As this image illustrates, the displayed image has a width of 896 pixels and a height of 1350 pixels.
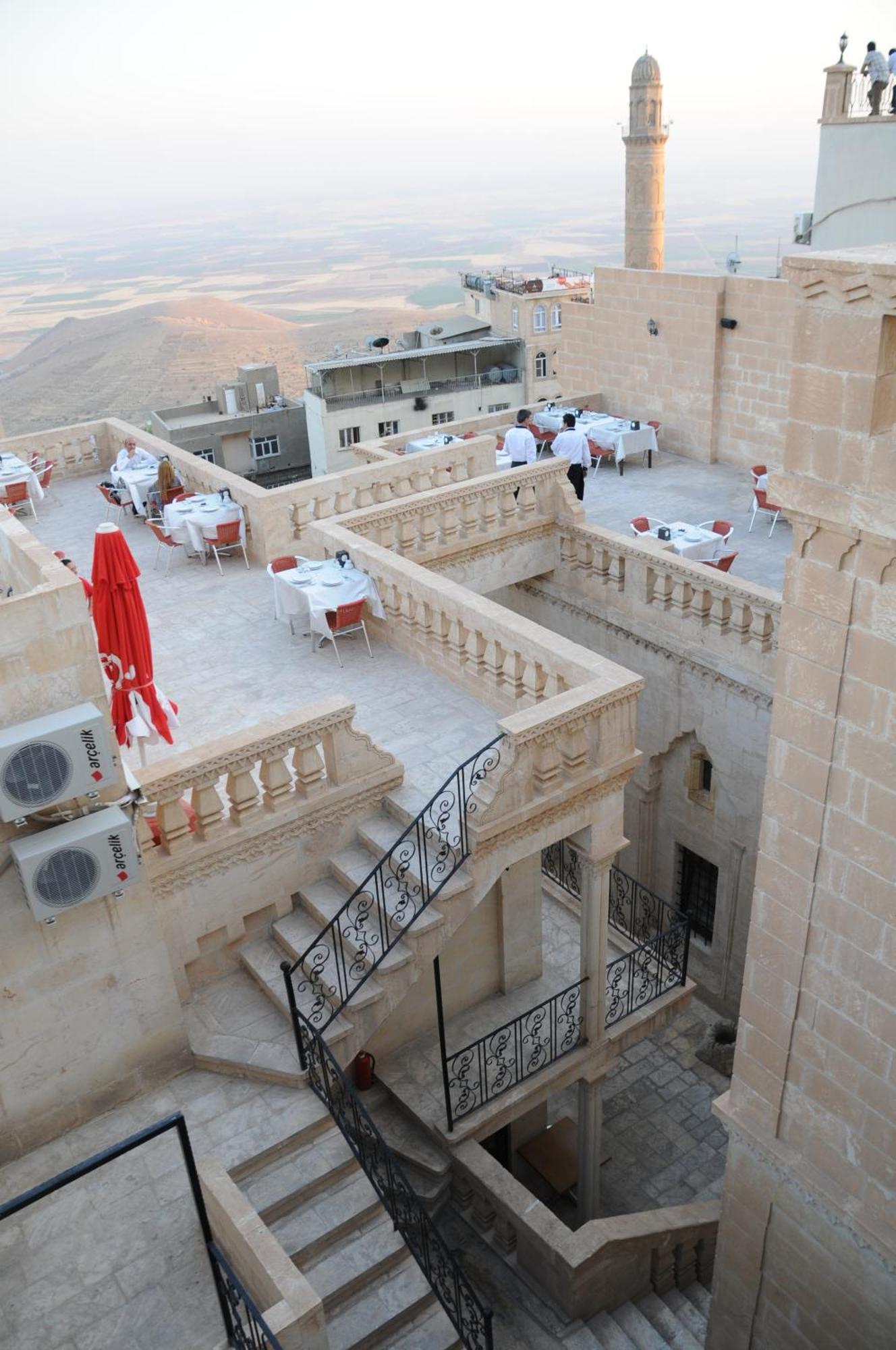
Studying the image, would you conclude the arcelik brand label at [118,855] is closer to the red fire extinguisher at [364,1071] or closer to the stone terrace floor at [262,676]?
the stone terrace floor at [262,676]

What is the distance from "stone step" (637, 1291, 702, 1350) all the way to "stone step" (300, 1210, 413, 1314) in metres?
4.20

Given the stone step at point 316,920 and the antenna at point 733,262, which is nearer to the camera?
the stone step at point 316,920

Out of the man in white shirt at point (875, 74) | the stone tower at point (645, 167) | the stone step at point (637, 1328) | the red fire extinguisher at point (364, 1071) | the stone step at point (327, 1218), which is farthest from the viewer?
the stone tower at point (645, 167)

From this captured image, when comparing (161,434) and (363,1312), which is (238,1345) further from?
(161,434)

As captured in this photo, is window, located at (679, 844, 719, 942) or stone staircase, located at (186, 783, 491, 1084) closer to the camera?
stone staircase, located at (186, 783, 491, 1084)

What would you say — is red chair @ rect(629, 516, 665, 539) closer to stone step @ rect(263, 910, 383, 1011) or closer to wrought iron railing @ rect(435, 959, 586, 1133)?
wrought iron railing @ rect(435, 959, 586, 1133)

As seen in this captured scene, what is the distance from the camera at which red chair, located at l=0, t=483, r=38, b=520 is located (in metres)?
16.6

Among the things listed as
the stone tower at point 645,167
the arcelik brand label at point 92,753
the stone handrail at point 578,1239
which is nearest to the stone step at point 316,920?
the arcelik brand label at point 92,753

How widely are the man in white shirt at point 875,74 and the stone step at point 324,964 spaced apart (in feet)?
73.4

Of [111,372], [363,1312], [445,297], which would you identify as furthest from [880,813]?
[445,297]

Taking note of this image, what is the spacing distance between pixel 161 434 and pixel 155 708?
36183 mm

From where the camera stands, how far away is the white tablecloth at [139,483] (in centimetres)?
1642

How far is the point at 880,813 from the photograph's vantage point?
629 centimetres

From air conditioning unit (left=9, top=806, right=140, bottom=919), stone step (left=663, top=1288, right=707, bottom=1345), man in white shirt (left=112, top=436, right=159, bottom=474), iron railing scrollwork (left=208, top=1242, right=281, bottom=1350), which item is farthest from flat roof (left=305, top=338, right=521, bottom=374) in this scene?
iron railing scrollwork (left=208, top=1242, right=281, bottom=1350)
